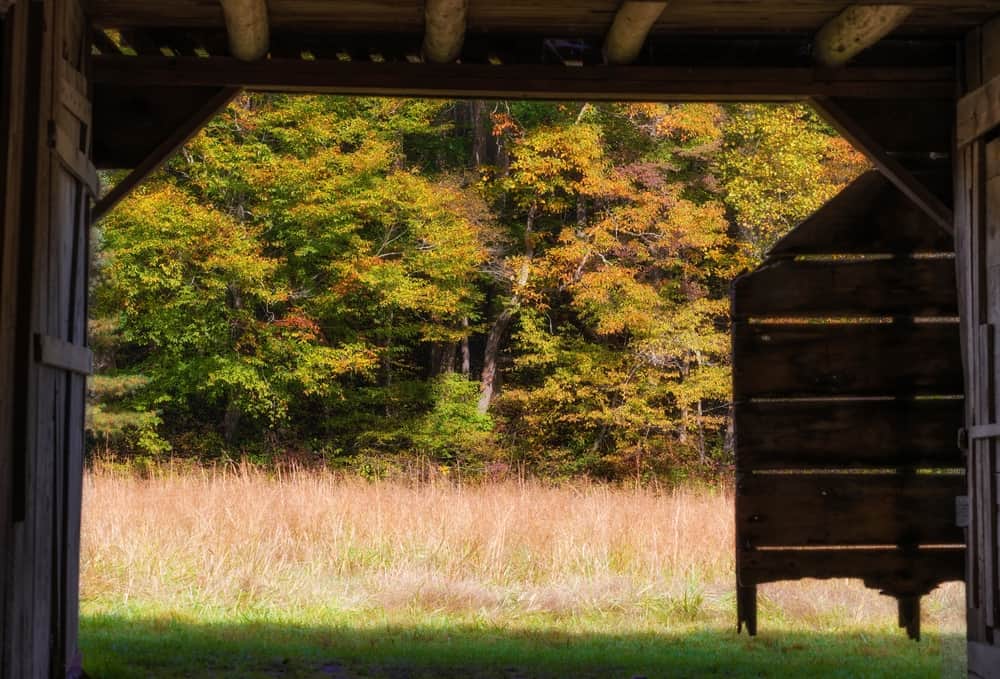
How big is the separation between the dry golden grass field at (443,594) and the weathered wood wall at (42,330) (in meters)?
1.60

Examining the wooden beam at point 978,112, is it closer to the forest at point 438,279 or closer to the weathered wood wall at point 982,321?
the weathered wood wall at point 982,321

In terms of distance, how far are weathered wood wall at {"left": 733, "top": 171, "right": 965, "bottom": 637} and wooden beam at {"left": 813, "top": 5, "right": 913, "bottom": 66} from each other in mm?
1448

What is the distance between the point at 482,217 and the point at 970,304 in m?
16.2

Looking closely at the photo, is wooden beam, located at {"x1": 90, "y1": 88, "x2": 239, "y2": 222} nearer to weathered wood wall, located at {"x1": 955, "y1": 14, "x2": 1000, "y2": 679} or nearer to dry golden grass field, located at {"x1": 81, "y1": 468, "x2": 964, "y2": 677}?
dry golden grass field, located at {"x1": 81, "y1": 468, "x2": 964, "y2": 677}

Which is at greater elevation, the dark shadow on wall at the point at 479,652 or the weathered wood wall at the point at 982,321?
the weathered wood wall at the point at 982,321

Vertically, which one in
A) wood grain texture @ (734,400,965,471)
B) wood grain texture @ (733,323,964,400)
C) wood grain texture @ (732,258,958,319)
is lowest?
wood grain texture @ (734,400,965,471)

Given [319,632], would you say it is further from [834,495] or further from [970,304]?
[970,304]

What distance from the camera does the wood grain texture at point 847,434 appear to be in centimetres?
776

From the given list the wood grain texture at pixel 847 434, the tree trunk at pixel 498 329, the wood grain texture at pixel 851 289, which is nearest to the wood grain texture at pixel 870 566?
the wood grain texture at pixel 847 434

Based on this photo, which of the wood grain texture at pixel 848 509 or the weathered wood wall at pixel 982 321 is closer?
the weathered wood wall at pixel 982 321

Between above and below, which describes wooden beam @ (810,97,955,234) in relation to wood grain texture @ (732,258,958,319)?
above

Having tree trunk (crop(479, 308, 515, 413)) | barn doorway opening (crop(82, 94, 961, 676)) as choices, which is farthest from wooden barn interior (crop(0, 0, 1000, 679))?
tree trunk (crop(479, 308, 515, 413))

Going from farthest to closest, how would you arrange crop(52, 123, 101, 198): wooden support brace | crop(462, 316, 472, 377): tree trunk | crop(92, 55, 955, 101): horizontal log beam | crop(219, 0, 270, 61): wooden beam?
crop(462, 316, 472, 377): tree trunk
crop(92, 55, 955, 101): horizontal log beam
crop(219, 0, 270, 61): wooden beam
crop(52, 123, 101, 198): wooden support brace

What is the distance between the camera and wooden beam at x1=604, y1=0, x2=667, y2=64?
19.3 feet
